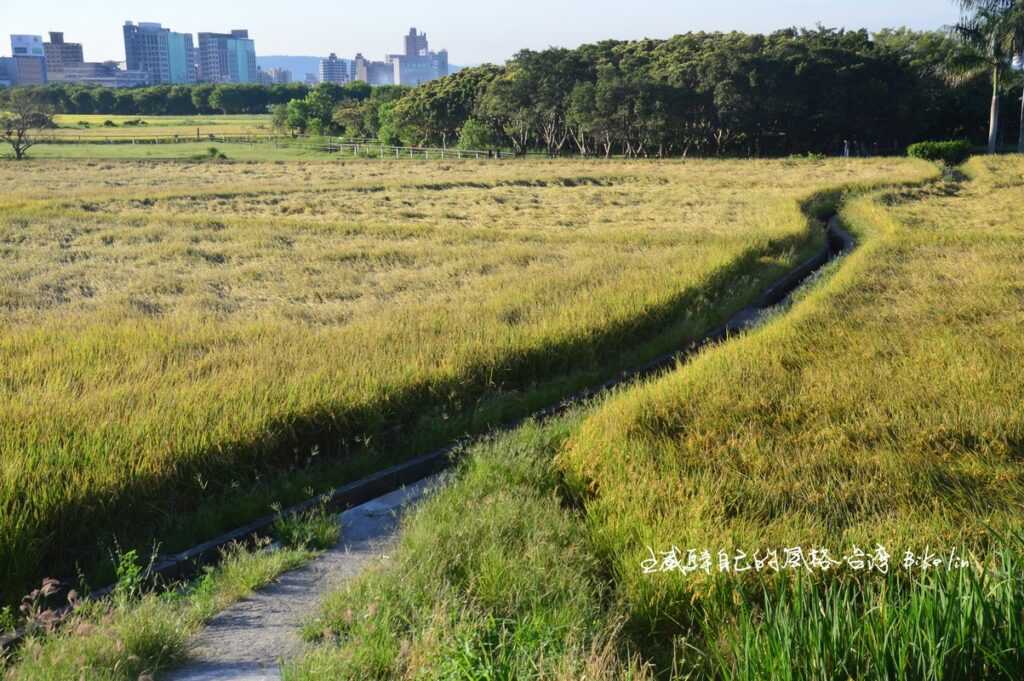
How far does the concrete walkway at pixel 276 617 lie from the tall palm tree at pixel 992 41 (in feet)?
159

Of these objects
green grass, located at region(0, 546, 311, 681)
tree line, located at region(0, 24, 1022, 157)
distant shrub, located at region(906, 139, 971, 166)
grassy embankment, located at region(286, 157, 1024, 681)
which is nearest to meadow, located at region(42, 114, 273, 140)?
tree line, located at region(0, 24, 1022, 157)

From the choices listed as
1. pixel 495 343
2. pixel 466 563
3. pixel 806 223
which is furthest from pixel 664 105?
pixel 466 563

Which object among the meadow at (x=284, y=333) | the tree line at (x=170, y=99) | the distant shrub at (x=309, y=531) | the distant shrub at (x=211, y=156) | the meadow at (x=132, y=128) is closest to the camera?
the distant shrub at (x=309, y=531)

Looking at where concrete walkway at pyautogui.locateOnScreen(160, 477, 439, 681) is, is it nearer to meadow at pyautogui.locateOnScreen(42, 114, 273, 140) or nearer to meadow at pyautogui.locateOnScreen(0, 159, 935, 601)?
meadow at pyautogui.locateOnScreen(0, 159, 935, 601)

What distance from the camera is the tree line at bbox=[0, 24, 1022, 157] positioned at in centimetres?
5466

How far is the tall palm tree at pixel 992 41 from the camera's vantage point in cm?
4544

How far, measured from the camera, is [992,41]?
45969 millimetres

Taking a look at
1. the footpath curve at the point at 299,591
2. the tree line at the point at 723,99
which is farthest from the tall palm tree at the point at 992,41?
the footpath curve at the point at 299,591

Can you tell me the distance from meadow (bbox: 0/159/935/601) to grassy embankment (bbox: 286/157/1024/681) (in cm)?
124

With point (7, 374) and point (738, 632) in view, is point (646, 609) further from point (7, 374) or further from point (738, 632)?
point (7, 374)

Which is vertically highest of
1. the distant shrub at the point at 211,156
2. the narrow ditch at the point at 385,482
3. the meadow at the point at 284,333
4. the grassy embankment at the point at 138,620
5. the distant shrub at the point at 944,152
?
the distant shrub at the point at 211,156

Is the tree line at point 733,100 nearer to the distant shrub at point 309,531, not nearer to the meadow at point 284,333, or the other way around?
the meadow at point 284,333

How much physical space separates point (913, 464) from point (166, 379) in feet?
18.6

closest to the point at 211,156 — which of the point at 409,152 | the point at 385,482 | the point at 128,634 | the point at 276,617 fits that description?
the point at 409,152
